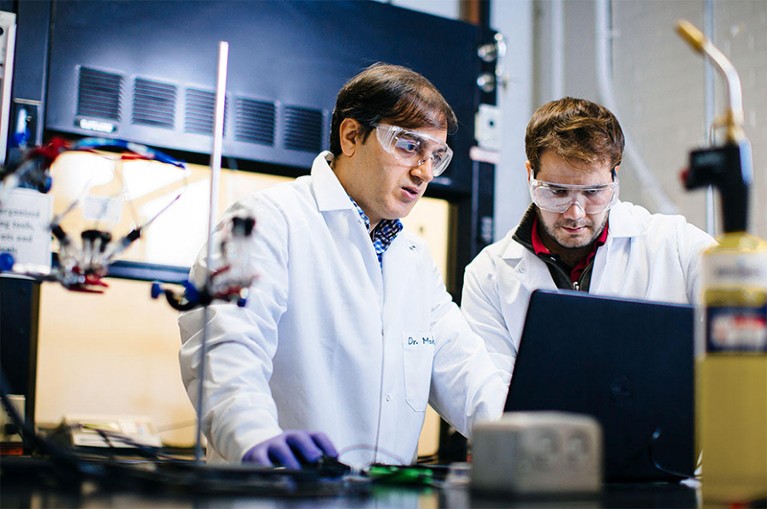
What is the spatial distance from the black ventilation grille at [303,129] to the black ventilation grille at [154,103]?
352 mm

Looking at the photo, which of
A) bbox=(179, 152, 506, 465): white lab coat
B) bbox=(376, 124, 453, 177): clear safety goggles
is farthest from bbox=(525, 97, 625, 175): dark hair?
bbox=(179, 152, 506, 465): white lab coat

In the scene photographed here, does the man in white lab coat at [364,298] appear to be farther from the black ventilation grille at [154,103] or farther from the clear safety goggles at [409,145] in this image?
the black ventilation grille at [154,103]

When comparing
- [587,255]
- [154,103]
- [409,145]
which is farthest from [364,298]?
[154,103]

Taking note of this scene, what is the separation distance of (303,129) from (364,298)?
103 cm

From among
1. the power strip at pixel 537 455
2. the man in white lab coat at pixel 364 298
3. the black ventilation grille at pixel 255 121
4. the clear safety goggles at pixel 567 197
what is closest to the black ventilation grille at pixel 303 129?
the black ventilation grille at pixel 255 121

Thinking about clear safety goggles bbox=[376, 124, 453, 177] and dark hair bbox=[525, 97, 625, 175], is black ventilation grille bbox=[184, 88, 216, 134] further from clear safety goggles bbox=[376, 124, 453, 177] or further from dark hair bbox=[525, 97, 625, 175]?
dark hair bbox=[525, 97, 625, 175]

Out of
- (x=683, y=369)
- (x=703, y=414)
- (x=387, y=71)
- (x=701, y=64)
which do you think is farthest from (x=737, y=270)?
(x=701, y=64)

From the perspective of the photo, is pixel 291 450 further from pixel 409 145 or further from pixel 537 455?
pixel 409 145

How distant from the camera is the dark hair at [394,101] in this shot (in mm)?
1889

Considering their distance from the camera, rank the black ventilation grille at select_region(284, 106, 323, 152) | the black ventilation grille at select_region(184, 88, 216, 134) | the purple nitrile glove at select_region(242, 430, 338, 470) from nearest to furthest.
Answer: the purple nitrile glove at select_region(242, 430, 338, 470) < the black ventilation grille at select_region(184, 88, 216, 134) < the black ventilation grille at select_region(284, 106, 323, 152)

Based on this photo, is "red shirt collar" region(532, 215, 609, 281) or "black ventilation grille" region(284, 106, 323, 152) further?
"black ventilation grille" region(284, 106, 323, 152)

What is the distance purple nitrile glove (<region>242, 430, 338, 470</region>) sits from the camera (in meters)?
1.16

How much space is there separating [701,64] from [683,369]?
2.20 metres

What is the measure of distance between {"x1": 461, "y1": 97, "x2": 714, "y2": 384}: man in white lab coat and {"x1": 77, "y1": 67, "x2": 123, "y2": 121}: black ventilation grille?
1.12 metres
